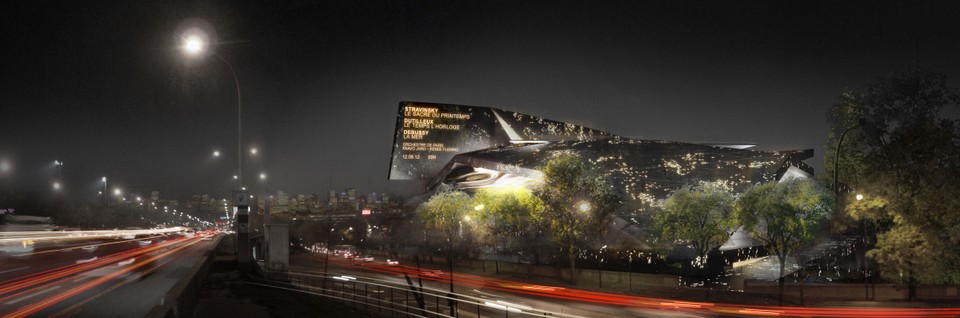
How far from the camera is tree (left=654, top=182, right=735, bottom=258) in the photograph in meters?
45.1

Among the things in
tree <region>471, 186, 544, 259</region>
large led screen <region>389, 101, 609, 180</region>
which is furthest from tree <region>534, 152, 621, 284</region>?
large led screen <region>389, 101, 609, 180</region>

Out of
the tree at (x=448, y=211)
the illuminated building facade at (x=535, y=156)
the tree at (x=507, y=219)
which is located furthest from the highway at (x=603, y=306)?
the tree at (x=448, y=211)

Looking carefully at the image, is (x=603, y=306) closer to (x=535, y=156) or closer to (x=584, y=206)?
(x=584, y=206)

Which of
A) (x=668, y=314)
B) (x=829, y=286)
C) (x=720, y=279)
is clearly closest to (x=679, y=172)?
(x=720, y=279)

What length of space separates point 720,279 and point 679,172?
2816 centimetres

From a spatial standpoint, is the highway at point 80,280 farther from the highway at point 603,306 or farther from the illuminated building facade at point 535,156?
the illuminated building facade at point 535,156

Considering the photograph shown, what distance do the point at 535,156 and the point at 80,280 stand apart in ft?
223

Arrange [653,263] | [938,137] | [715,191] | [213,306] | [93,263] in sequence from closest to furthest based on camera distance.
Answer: [213,306]
[938,137]
[93,263]
[715,191]
[653,263]

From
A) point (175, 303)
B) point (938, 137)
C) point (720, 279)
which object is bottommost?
point (720, 279)

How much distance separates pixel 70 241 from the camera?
1901 inches

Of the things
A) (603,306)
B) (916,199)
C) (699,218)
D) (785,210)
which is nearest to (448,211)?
(699,218)

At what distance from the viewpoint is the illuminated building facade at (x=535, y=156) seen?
74.2 metres

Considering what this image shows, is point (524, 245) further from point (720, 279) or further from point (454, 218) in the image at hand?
point (720, 279)

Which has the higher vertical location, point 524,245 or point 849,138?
point 849,138
